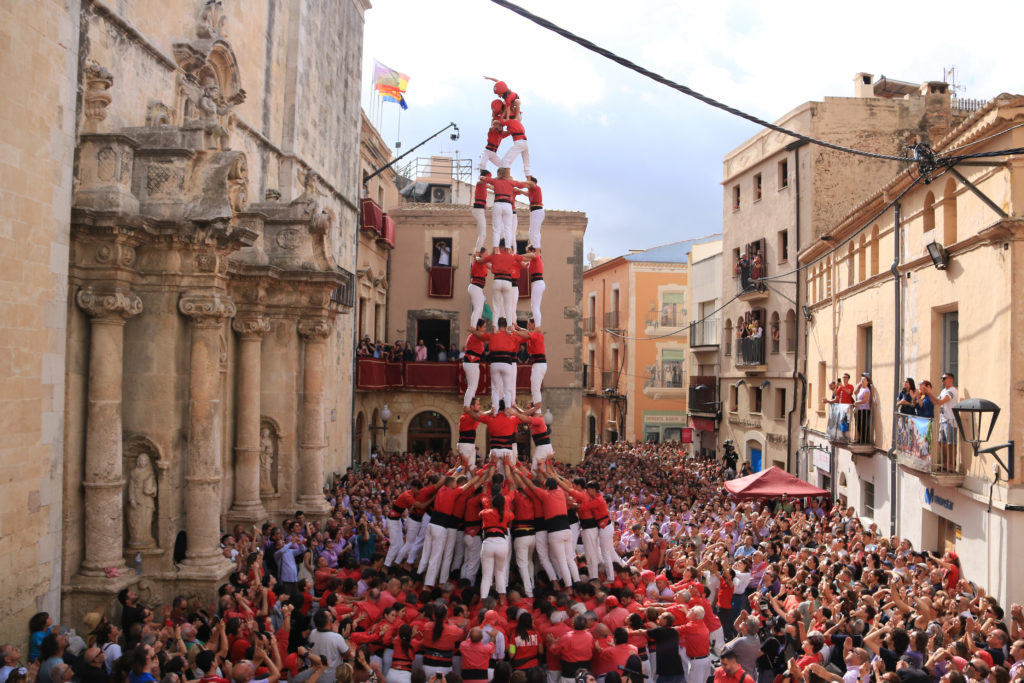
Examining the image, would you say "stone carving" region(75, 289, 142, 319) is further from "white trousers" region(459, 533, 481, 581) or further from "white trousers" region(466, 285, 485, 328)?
"white trousers" region(459, 533, 481, 581)

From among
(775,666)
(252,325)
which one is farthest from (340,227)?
(775,666)

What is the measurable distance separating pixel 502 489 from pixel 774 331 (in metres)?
19.6

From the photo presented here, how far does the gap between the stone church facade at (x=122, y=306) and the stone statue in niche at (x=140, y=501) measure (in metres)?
0.02

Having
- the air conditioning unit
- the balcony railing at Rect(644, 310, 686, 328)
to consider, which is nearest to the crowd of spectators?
the air conditioning unit

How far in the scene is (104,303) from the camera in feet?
36.2

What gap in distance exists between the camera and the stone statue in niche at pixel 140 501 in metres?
11.8

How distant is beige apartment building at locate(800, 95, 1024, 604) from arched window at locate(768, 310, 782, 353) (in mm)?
4986

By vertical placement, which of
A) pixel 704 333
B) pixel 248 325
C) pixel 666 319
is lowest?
pixel 248 325

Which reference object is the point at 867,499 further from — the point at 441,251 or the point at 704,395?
the point at 441,251

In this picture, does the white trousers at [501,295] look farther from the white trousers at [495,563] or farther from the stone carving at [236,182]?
the stone carving at [236,182]

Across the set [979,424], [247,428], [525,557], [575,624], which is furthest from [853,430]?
[247,428]

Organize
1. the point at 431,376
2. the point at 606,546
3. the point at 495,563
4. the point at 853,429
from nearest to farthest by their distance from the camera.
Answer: the point at 495,563
the point at 606,546
the point at 853,429
the point at 431,376

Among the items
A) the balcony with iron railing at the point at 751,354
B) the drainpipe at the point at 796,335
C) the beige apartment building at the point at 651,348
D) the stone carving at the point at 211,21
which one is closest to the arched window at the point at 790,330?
the drainpipe at the point at 796,335

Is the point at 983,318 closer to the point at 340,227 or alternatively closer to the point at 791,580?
the point at 791,580
